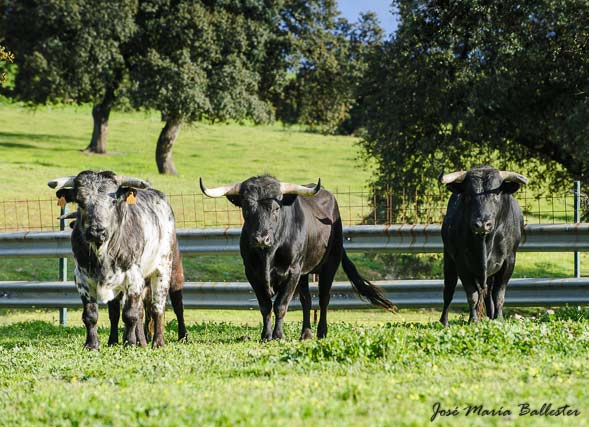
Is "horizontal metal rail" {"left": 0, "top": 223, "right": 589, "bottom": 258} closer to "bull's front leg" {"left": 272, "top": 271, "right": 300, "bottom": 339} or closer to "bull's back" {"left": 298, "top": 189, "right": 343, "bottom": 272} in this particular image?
"bull's back" {"left": 298, "top": 189, "right": 343, "bottom": 272}

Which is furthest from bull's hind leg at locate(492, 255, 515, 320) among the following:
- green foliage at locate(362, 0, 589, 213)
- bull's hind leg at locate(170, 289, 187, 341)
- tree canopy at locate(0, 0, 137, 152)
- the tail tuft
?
tree canopy at locate(0, 0, 137, 152)

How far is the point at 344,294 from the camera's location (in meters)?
12.6

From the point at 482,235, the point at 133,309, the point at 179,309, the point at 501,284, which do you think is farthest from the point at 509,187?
the point at 133,309

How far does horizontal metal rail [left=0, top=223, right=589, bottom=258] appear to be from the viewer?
12.2 metres

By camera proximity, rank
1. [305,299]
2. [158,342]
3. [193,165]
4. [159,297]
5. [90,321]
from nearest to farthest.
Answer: [90,321], [158,342], [159,297], [305,299], [193,165]

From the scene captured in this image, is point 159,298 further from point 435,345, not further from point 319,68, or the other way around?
point 319,68

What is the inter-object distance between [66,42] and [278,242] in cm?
2580

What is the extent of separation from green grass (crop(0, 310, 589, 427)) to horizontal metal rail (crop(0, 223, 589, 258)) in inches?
123

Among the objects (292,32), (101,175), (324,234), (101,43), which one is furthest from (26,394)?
(292,32)

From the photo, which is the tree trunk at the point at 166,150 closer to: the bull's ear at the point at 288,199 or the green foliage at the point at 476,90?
the green foliage at the point at 476,90

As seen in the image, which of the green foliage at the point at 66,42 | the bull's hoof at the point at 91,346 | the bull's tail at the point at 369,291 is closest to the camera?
the bull's hoof at the point at 91,346

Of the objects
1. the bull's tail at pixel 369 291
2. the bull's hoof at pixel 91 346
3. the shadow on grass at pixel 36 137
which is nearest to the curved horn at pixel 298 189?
the bull's tail at pixel 369 291

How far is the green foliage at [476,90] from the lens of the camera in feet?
61.3

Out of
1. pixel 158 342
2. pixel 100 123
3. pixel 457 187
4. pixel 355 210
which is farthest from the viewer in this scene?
pixel 100 123
